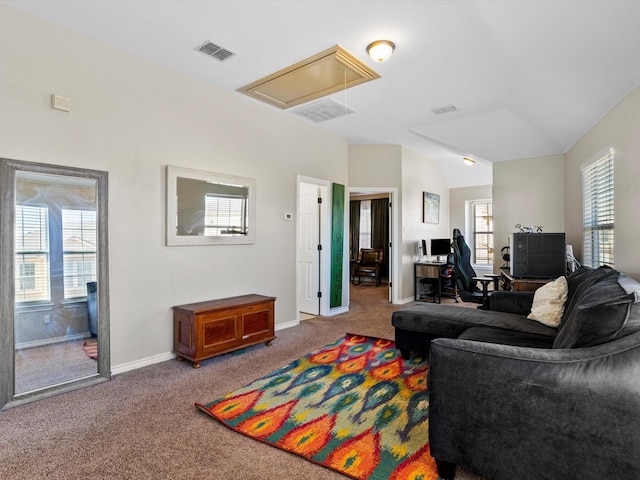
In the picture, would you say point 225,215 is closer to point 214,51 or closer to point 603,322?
point 214,51

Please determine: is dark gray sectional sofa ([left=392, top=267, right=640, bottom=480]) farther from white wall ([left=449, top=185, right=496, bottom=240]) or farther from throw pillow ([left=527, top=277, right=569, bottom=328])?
white wall ([left=449, top=185, right=496, bottom=240])

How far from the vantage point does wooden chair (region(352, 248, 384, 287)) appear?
8.62m

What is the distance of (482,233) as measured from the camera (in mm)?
7941

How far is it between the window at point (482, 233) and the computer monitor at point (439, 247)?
1424mm

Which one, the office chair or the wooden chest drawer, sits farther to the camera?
the office chair

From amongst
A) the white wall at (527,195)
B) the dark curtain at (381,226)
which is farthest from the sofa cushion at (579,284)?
the dark curtain at (381,226)

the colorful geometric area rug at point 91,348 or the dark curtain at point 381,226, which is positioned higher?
the dark curtain at point 381,226

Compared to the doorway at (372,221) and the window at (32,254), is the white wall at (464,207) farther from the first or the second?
the window at (32,254)

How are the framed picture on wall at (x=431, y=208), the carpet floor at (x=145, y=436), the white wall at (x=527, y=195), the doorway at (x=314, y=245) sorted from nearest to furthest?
the carpet floor at (x=145, y=436) < the doorway at (x=314, y=245) < the white wall at (x=527, y=195) < the framed picture on wall at (x=431, y=208)

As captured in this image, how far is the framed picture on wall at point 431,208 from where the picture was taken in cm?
698

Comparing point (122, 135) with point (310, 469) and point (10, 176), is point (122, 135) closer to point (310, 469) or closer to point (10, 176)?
point (10, 176)

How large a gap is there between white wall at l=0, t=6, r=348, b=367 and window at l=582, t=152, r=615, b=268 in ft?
11.4

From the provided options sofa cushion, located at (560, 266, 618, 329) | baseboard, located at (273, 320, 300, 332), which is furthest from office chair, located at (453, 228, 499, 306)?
baseboard, located at (273, 320, 300, 332)

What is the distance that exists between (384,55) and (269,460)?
296cm
